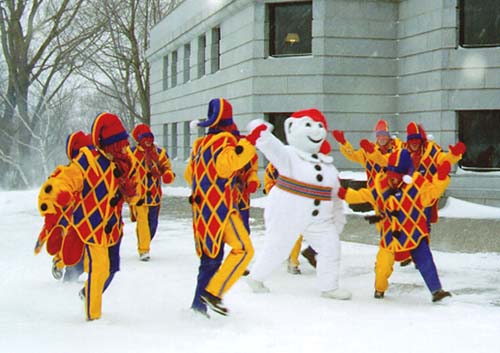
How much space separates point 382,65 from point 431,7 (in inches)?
78.6

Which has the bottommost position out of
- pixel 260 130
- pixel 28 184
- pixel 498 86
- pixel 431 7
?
pixel 28 184

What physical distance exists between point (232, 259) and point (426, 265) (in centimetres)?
200


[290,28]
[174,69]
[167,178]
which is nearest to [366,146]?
[167,178]

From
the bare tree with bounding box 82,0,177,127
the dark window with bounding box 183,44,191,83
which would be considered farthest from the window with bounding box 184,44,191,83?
the bare tree with bounding box 82,0,177,127

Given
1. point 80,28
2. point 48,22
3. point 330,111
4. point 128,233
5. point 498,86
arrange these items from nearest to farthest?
point 128,233 < point 498,86 < point 330,111 < point 48,22 < point 80,28

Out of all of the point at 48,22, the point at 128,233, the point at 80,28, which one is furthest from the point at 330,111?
the point at 80,28

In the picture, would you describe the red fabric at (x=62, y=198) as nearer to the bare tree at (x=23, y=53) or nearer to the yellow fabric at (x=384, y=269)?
the yellow fabric at (x=384, y=269)

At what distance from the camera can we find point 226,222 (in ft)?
19.2

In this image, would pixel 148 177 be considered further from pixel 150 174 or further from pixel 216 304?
pixel 216 304

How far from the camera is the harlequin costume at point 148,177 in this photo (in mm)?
9281

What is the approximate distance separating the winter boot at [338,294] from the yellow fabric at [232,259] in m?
1.17

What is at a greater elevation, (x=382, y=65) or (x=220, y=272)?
(x=382, y=65)

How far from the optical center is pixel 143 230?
9.16 metres

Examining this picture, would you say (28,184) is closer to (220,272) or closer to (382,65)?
(382,65)
